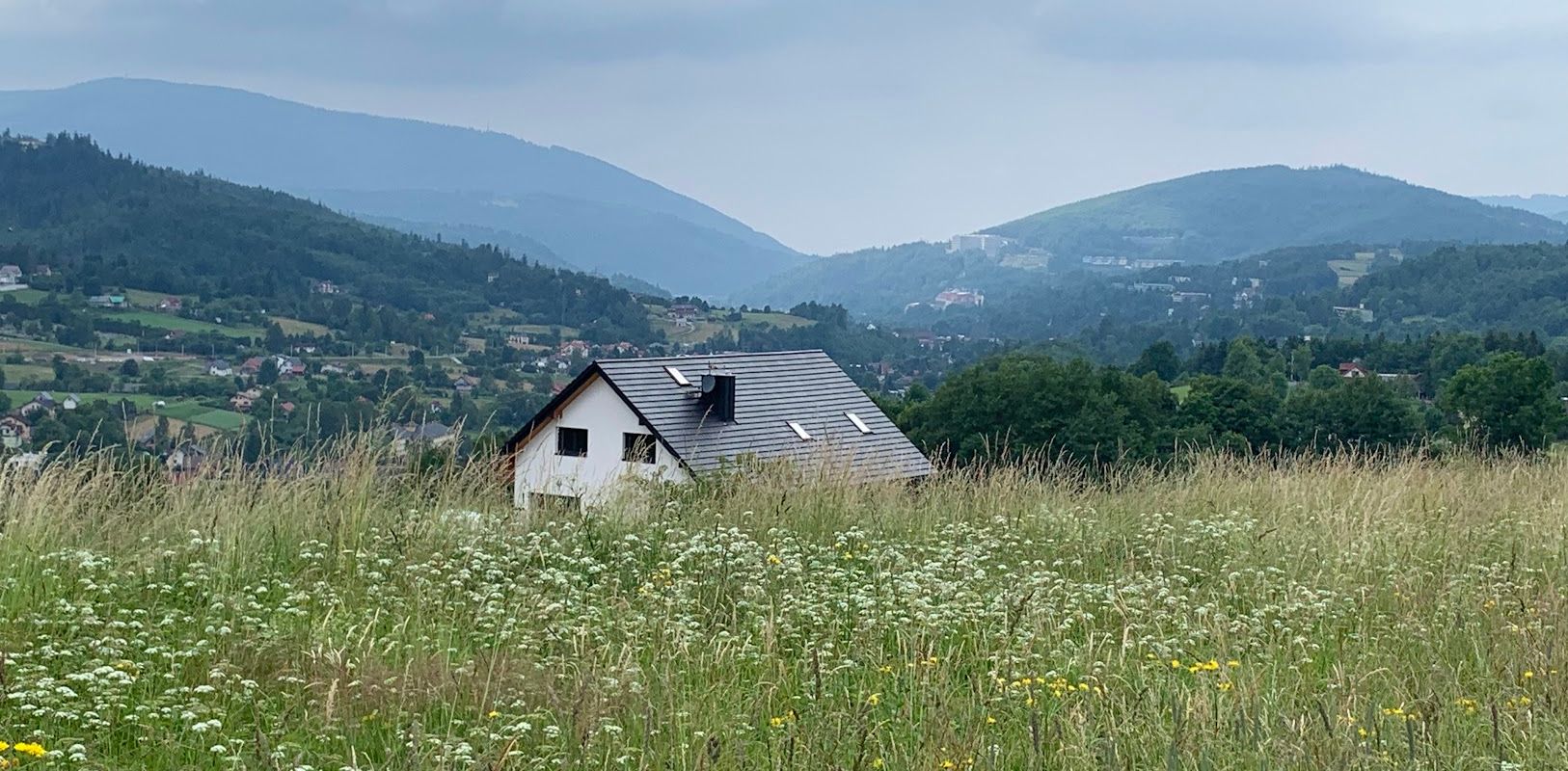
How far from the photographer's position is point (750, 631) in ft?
14.8

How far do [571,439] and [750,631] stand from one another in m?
31.9

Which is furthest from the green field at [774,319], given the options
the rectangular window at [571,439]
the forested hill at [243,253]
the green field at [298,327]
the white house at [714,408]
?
the white house at [714,408]

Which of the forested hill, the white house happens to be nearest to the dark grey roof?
the white house

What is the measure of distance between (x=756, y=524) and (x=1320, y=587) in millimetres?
2505

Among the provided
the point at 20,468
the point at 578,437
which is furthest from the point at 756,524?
the point at 578,437

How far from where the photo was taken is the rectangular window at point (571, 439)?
1382 inches

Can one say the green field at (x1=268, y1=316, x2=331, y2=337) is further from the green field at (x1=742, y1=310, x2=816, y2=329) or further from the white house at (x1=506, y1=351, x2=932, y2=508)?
the white house at (x1=506, y1=351, x2=932, y2=508)

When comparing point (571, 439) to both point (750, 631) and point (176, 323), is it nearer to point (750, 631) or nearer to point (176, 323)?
point (750, 631)

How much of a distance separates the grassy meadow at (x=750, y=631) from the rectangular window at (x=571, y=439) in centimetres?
2842

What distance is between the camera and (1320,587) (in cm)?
505

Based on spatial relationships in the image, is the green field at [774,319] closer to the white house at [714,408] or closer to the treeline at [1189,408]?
the treeline at [1189,408]

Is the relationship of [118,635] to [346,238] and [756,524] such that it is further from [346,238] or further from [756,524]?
[346,238]

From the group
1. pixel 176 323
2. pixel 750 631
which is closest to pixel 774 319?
pixel 176 323

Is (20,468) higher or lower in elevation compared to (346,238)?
lower
